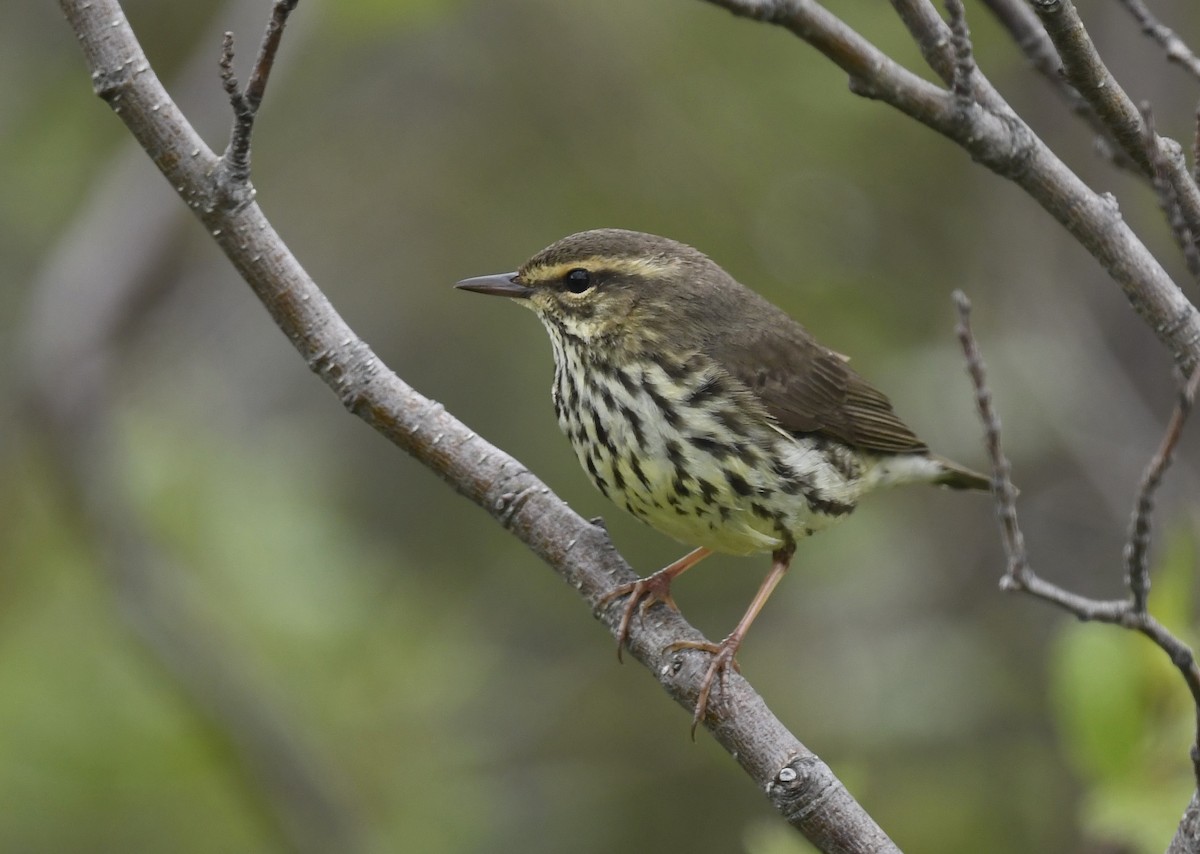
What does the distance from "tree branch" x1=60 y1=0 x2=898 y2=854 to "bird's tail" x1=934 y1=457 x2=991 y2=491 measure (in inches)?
87.4

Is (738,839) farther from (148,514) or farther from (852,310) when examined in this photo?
(148,514)

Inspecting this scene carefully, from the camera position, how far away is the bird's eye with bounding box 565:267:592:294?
197 inches

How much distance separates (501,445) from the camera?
8.45 metres

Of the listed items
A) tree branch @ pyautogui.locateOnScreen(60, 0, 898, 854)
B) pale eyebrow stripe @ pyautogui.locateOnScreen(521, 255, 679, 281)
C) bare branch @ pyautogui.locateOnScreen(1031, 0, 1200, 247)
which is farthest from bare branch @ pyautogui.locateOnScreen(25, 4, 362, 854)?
bare branch @ pyautogui.locateOnScreen(1031, 0, 1200, 247)

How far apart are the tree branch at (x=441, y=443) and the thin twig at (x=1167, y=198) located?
1434 millimetres

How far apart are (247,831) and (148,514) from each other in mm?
1478

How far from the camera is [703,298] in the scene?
5156 millimetres

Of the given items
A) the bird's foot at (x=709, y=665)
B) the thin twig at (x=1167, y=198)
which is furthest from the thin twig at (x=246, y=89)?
the thin twig at (x=1167, y=198)

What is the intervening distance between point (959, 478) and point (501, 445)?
10.3 ft

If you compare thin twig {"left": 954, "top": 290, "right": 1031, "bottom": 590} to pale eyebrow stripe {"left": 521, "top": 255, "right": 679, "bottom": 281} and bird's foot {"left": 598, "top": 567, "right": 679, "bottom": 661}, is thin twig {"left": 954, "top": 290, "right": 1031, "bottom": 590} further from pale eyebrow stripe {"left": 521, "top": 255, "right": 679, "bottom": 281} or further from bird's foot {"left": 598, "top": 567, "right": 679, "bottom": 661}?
pale eyebrow stripe {"left": 521, "top": 255, "right": 679, "bottom": 281}

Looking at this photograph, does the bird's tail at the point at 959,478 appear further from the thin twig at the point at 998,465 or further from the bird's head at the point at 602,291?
A: the thin twig at the point at 998,465

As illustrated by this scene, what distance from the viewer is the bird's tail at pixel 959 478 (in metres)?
6.02

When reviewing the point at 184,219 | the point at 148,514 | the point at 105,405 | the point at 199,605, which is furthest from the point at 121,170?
the point at 199,605

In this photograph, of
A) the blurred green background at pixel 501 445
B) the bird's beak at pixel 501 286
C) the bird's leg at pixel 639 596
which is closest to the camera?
the bird's leg at pixel 639 596
